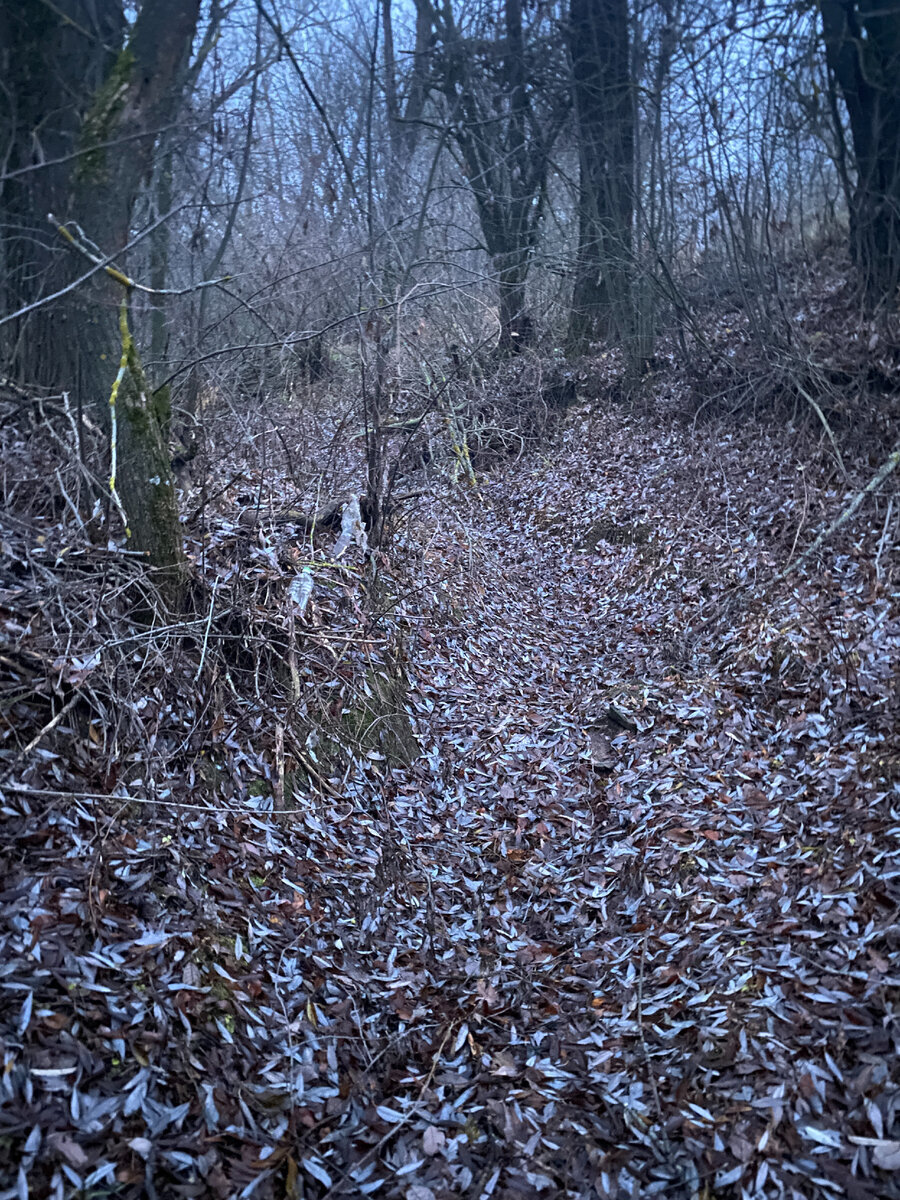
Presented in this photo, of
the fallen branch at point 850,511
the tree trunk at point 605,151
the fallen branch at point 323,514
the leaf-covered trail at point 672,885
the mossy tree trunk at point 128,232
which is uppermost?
the tree trunk at point 605,151

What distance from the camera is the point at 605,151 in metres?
12.6

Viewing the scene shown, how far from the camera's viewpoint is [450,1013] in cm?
362

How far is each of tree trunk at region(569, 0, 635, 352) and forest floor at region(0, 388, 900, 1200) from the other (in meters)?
7.79

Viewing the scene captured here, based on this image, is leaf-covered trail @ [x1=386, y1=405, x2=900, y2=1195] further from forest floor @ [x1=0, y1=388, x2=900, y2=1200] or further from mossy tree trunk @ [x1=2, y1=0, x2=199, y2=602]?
mossy tree trunk @ [x1=2, y1=0, x2=199, y2=602]

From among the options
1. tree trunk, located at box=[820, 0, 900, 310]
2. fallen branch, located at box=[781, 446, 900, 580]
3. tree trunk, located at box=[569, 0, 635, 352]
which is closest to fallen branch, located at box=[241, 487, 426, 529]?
A: fallen branch, located at box=[781, 446, 900, 580]

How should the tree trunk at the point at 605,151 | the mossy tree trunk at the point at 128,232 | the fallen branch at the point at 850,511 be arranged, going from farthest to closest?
the tree trunk at the point at 605,151 → the fallen branch at the point at 850,511 → the mossy tree trunk at the point at 128,232

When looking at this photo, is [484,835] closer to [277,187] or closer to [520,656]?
[520,656]

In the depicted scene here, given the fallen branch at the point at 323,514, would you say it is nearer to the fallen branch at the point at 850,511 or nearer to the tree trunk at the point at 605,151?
the fallen branch at the point at 850,511

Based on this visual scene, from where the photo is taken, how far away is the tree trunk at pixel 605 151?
40.7 feet

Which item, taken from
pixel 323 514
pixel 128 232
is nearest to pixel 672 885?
pixel 323 514

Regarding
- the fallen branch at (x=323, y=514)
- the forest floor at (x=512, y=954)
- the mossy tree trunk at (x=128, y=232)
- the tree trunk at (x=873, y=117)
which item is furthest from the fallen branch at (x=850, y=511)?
the mossy tree trunk at (x=128, y=232)

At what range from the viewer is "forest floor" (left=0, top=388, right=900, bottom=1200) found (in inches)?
109

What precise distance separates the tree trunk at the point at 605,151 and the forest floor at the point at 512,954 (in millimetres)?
7789

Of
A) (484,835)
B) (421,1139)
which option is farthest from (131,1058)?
(484,835)
